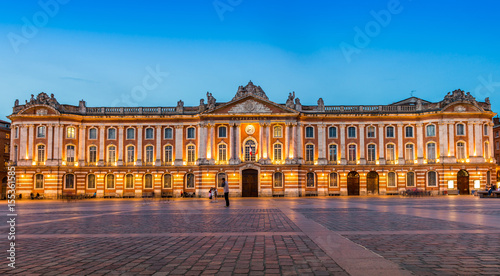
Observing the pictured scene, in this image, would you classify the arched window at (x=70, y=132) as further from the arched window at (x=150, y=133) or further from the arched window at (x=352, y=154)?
the arched window at (x=352, y=154)

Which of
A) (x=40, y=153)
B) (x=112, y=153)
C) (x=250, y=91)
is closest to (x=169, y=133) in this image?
(x=112, y=153)

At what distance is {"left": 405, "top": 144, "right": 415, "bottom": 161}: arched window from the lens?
199ft

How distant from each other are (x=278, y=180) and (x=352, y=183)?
10526 millimetres

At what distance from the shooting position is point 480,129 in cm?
5859

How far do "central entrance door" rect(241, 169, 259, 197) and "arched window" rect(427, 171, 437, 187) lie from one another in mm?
22798

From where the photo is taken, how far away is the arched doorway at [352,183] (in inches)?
2410

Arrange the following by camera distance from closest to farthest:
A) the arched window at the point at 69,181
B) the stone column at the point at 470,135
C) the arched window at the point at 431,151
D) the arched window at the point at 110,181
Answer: the stone column at the point at 470,135 → the arched window at the point at 431,151 → the arched window at the point at 69,181 → the arched window at the point at 110,181

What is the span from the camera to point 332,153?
61156mm

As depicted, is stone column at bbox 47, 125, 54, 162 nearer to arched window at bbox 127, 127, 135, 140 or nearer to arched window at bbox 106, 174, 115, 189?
arched window at bbox 106, 174, 115, 189

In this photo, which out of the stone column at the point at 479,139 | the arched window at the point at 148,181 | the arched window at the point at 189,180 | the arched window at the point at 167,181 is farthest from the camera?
the arched window at the point at 148,181

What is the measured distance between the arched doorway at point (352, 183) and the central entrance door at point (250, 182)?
12816 mm

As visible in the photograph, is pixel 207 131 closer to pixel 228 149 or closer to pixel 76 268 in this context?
pixel 228 149

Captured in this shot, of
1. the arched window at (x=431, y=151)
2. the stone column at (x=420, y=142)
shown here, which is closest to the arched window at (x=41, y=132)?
the stone column at (x=420, y=142)

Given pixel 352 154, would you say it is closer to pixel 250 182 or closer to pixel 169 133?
pixel 250 182
